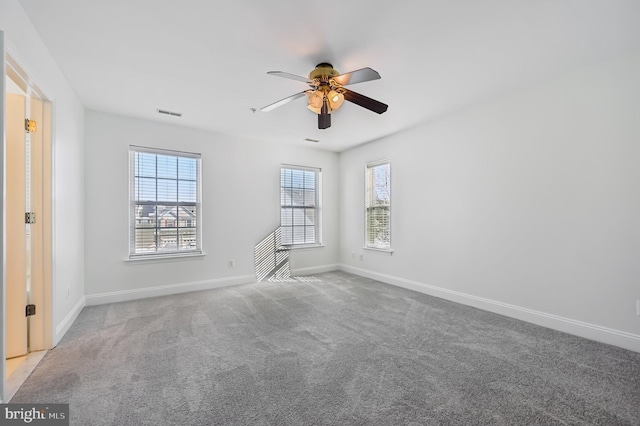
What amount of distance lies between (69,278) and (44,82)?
1962 millimetres

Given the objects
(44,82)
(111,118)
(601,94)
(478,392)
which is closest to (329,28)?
(44,82)

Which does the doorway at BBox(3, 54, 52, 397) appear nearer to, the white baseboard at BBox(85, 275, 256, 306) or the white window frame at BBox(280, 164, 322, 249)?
the white baseboard at BBox(85, 275, 256, 306)

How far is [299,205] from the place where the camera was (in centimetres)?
558

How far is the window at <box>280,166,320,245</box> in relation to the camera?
17.7 ft

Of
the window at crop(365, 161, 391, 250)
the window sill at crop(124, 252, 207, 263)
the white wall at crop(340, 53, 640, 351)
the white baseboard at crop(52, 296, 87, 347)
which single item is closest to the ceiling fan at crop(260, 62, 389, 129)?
the white wall at crop(340, 53, 640, 351)

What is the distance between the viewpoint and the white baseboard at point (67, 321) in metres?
2.55

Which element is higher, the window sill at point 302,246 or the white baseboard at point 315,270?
the window sill at point 302,246

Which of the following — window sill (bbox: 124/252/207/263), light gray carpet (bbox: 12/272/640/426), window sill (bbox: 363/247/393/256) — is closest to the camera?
light gray carpet (bbox: 12/272/640/426)

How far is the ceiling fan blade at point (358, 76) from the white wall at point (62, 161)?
2152 mm

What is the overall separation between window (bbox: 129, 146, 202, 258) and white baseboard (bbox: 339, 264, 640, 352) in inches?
139

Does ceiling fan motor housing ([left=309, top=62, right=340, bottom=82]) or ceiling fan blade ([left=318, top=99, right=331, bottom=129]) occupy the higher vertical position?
ceiling fan motor housing ([left=309, top=62, right=340, bottom=82])

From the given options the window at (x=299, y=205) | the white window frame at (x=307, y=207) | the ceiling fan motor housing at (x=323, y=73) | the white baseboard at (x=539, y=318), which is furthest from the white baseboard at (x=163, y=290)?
the ceiling fan motor housing at (x=323, y=73)

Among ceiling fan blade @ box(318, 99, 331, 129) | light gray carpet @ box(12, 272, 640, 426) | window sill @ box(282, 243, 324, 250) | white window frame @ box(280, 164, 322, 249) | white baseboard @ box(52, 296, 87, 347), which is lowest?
light gray carpet @ box(12, 272, 640, 426)

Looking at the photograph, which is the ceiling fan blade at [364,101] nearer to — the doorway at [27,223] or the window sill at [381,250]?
the doorway at [27,223]
